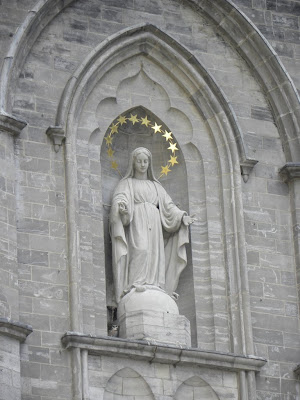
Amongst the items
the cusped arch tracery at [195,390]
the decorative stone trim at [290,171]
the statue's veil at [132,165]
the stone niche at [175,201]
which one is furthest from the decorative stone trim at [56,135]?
the cusped arch tracery at [195,390]

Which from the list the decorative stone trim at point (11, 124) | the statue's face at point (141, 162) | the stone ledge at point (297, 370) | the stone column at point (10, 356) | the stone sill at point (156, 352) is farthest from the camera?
the statue's face at point (141, 162)

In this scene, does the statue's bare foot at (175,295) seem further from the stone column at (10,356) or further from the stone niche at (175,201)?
the stone column at (10,356)

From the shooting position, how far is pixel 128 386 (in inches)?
902

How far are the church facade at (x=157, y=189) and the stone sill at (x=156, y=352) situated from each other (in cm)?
2

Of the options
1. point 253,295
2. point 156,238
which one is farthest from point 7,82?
point 253,295

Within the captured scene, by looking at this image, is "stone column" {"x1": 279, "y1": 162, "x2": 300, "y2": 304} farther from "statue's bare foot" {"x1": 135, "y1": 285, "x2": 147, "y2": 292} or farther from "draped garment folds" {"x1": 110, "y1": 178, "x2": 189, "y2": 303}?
"statue's bare foot" {"x1": 135, "y1": 285, "x2": 147, "y2": 292}

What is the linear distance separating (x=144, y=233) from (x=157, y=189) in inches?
30.7

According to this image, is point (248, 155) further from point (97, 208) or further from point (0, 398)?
point (0, 398)

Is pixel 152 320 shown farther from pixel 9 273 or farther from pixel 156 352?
pixel 9 273

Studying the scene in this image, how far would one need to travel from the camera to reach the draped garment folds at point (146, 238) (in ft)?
78.6

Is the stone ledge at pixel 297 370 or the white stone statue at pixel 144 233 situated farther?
the white stone statue at pixel 144 233

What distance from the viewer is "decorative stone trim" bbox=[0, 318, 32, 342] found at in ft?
72.8

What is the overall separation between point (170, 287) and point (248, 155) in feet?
7.32

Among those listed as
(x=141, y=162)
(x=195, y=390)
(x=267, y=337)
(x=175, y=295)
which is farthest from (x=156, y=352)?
(x=141, y=162)
